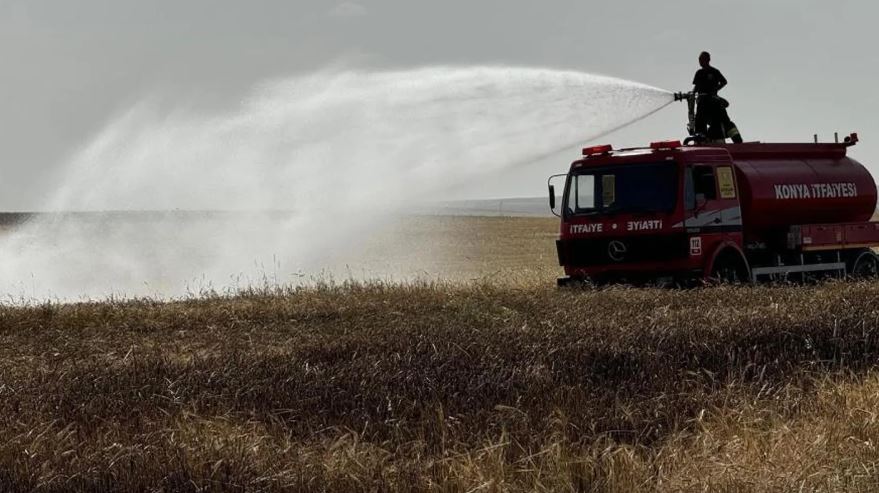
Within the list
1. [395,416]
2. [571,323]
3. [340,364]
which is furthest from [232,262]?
[395,416]

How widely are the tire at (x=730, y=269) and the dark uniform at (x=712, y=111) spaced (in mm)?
2423

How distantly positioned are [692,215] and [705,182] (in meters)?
0.63

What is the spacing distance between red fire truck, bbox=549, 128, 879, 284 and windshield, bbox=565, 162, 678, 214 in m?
0.02

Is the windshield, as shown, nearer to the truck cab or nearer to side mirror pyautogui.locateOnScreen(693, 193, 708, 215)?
the truck cab

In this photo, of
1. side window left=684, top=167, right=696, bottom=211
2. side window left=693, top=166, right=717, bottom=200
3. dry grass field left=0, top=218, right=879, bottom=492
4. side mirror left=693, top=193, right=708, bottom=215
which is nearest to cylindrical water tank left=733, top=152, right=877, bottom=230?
side window left=693, top=166, right=717, bottom=200

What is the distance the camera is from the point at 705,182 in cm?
1930

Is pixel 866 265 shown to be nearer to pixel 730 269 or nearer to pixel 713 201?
pixel 730 269

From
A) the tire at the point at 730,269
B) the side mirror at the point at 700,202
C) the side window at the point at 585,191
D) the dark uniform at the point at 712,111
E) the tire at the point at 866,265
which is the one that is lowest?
the tire at the point at 866,265

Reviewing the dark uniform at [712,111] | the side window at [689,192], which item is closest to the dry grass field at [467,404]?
the side window at [689,192]

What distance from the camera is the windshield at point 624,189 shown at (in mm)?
19031

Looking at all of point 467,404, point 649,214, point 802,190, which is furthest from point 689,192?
point 467,404

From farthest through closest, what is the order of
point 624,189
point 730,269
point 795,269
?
point 795,269
point 730,269
point 624,189

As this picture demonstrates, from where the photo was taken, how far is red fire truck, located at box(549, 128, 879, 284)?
19.0 meters

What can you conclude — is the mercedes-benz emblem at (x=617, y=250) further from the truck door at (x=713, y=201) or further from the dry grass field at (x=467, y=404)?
the dry grass field at (x=467, y=404)
